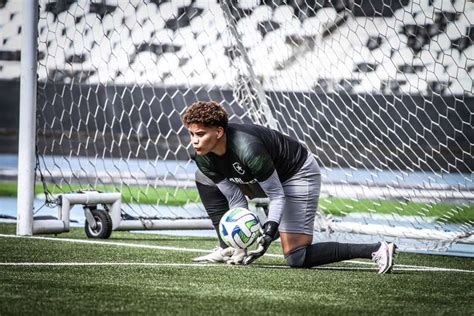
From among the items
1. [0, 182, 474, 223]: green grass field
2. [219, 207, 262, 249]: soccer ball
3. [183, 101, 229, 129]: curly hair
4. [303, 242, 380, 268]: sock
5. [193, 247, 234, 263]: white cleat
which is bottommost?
[0, 182, 474, 223]: green grass field

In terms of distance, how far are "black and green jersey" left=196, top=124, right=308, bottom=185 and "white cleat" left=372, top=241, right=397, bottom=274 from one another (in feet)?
2.25

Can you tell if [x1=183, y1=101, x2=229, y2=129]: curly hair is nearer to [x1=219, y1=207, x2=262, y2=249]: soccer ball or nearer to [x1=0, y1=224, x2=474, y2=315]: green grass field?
[x1=219, y1=207, x2=262, y2=249]: soccer ball

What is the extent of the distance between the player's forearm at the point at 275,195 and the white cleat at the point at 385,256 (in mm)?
629

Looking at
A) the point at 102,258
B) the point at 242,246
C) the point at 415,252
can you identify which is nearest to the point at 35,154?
the point at 102,258

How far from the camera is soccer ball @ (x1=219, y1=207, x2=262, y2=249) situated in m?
5.80

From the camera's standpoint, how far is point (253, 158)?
563 centimetres

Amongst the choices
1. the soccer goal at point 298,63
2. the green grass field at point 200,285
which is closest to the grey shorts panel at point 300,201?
the green grass field at point 200,285

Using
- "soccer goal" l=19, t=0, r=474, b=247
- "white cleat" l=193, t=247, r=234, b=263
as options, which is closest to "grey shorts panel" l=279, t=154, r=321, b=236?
"white cleat" l=193, t=247, r=234, b=263

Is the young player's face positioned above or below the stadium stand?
below

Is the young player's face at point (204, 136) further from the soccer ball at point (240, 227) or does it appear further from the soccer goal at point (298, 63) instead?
the soccer goal at point (298, 63)

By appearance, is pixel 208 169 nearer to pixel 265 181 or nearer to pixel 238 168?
pixel 238 168

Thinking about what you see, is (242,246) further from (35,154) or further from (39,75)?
(39,75)

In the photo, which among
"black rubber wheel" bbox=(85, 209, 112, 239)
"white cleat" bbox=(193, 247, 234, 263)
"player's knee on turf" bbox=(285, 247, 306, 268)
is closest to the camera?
"player's knee on turf" bbox=(285, 247, 306, 268)

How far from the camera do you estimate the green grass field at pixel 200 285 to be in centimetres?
421
